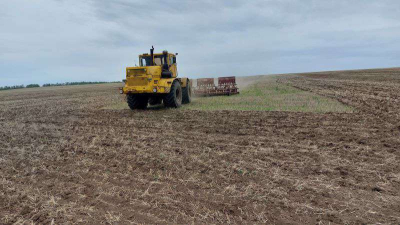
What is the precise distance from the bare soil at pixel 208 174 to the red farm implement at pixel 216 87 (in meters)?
11.0

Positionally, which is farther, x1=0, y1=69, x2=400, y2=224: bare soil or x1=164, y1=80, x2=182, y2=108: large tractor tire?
x1=164, y1=80, x2=182, y2=108: large tractor tire

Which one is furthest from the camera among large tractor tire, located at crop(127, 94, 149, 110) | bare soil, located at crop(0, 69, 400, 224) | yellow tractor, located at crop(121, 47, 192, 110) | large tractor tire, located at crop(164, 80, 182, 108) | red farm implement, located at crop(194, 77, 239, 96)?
red farm implement, located at crop(194, 77, 239, 96)

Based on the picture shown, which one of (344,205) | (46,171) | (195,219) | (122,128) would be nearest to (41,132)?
(122,128)

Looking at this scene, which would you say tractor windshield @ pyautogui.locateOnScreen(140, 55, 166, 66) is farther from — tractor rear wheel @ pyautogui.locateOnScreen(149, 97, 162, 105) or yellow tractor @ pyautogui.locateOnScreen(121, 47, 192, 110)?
tractor rear wheel @ pyautogui.locateOnScreen(149, 97, 162, 105)

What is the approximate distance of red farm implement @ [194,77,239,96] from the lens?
20375mm

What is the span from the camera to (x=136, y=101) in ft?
47.3

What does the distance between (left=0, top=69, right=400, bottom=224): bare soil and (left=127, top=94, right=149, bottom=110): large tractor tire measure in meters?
4.85

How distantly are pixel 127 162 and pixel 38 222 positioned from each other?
2.38 m

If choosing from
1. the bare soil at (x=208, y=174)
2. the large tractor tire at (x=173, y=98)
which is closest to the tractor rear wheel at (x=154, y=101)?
the large tractor tire at (x=173, y=98)

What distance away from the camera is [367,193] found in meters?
4.30

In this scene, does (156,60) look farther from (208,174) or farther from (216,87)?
(208,174)

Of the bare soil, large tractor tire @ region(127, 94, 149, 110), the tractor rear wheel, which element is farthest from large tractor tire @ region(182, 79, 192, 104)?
the bare soil

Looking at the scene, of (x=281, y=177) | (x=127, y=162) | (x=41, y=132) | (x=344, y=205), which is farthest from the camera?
(x=41, y=132)

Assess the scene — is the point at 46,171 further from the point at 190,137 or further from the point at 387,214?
the point at 387,214
